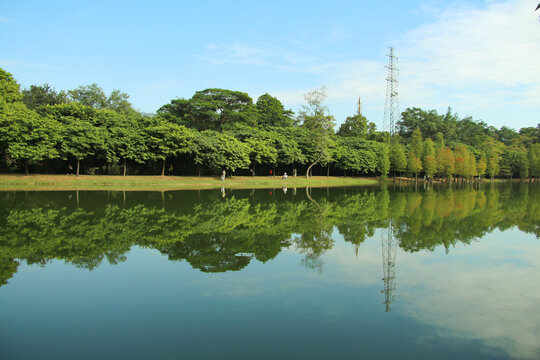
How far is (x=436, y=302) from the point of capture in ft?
19.9

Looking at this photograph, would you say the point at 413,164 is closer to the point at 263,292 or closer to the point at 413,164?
the point at 413,164

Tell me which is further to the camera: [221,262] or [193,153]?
[193,153]

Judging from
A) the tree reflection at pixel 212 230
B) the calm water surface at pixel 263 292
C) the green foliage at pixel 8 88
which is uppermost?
the green foliage at pixel 8 88

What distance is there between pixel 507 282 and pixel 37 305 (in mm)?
8628

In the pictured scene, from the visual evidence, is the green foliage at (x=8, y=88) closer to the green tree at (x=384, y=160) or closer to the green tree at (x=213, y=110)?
the green tree at (x=213, y=110)

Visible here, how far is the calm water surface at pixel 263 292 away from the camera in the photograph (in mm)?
4625

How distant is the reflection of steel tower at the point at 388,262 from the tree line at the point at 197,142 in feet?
113

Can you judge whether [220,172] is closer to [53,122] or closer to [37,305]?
[53,122]

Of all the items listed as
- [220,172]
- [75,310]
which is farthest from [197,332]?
[220,172]

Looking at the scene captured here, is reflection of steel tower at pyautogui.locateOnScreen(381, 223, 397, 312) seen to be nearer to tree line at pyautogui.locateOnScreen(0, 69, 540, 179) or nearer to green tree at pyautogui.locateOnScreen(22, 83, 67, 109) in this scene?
tree line at pyautogui.locateOnScreen(0, 69, 540, 179)

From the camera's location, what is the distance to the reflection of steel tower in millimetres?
6416

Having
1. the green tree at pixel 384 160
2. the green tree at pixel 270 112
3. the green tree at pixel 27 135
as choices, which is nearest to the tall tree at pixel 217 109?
the green tree at pixel 270 112

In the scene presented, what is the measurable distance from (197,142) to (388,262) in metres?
38.8

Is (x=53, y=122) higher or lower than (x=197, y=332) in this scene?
higher
